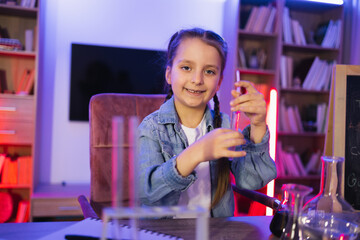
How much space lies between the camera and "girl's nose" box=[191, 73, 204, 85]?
111 centimetres

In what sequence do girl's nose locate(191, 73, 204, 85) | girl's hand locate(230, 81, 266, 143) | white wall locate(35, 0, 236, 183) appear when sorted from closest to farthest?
girl's hand locate(230, 81, 266, 143), girl's nose locate(191, 73, 204, 85), white wall locate(35, 0, 236, 183)

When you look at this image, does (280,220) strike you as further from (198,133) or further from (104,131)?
(104,131)

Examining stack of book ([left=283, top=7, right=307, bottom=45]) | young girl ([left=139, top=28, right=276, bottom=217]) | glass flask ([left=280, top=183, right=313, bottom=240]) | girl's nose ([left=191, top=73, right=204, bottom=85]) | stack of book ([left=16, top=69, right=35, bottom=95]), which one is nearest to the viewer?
glass flask ([left=280, top=183, right=313, bottom=240])

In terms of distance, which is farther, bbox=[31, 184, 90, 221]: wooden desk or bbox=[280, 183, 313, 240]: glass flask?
bbox=[31, 184, 90, 221]: wooden desk

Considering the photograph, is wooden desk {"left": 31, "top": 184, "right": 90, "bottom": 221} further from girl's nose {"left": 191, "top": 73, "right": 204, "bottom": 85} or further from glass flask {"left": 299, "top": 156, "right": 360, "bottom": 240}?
glass flask {"left": 299, "top": 156, "right": 360, "bottom": 240}

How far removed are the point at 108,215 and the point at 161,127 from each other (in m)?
0.80

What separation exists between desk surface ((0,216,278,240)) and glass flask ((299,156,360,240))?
106mm

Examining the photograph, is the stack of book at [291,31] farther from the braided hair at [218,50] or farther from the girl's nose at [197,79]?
the girl's nose at [197,79]

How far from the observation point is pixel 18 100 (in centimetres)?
270

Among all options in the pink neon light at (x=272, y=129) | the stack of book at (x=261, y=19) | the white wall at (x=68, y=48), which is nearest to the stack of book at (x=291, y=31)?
the stack of book at (x=261, y=19)

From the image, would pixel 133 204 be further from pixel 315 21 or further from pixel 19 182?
pixel 315 21

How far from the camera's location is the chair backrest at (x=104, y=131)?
1245 mm

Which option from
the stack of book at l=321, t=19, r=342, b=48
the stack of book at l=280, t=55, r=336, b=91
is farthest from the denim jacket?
the stack of book at l=321, t=19, r=342, b=48

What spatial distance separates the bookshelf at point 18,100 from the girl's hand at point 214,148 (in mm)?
2363
